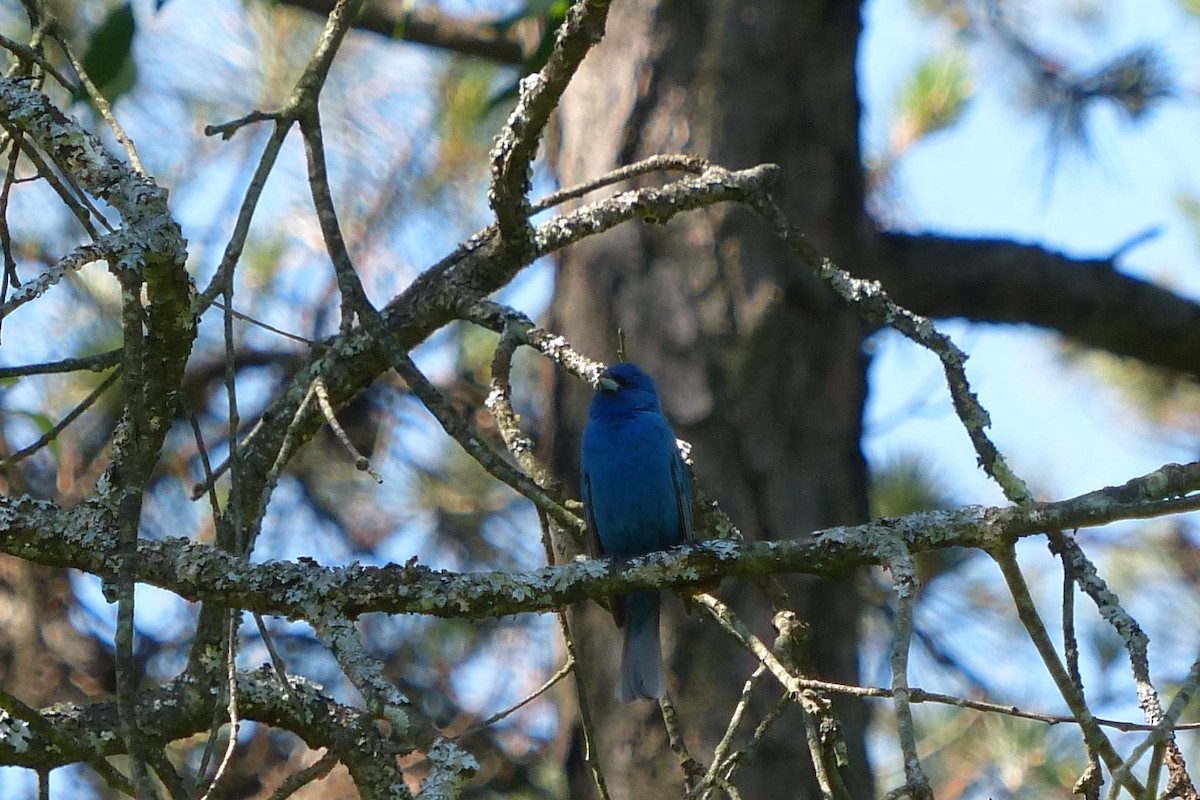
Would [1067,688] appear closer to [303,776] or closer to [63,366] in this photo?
[303,776]

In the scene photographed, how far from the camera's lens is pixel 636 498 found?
4.51m

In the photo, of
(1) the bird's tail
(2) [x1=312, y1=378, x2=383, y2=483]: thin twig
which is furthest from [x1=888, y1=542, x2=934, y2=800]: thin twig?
(1) the bird's tail

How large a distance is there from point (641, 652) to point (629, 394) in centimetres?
87

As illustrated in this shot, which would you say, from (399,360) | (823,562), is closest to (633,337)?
(399,360)

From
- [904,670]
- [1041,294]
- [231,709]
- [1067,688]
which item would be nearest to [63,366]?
[231,709]

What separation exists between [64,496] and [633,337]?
2.49 metres

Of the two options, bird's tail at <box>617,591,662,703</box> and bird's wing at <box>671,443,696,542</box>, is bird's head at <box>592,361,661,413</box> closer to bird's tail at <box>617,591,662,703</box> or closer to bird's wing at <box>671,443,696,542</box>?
bird's wing at <box>671,443,696,542</box>

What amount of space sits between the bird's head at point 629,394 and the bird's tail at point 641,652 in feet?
2.14

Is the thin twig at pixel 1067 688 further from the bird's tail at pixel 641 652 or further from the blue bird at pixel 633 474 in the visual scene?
the blue bird at pixel 633 474

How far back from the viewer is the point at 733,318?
4.82 metres

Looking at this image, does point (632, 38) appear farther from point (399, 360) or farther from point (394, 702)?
point (394, 702)

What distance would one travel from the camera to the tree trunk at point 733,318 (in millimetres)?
4418

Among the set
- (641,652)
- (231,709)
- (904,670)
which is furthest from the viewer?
(641,652)

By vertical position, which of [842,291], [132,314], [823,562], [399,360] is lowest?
[823,562]
